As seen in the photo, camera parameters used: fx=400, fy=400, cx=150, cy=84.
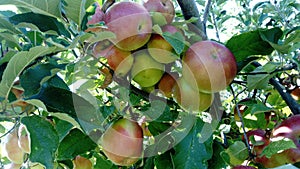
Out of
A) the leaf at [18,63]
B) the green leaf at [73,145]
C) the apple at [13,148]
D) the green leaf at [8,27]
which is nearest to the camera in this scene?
the leaf at [18,63]

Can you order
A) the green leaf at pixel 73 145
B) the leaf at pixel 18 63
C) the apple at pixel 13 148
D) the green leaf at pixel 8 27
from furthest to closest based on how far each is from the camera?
1. the apple at pixel 13 148
2. the green leaf at pixel 73 145
3. the green leaf at pixel 8 27
4. the leaf at pixel 18 63

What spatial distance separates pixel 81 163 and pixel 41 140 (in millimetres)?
393

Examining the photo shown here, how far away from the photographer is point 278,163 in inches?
32.6

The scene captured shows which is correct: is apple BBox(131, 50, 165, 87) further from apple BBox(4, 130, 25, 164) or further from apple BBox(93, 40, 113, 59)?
apple BBox(4, 130, 25, 164)

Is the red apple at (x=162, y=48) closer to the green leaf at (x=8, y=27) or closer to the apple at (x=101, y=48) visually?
the apple at (x=101, y=48)

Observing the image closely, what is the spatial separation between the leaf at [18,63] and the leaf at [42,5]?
84 mm

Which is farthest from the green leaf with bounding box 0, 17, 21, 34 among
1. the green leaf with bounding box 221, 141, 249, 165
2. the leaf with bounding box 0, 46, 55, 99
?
the green leaf with bounding box 221, 141, 249, 165

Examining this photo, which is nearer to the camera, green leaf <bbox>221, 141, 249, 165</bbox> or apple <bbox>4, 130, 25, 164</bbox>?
green leaf <bbox>221, 141, 249, 165</bbox>

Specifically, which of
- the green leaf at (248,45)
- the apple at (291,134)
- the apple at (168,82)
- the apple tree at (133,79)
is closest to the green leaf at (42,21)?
the apple tree at (133,79)

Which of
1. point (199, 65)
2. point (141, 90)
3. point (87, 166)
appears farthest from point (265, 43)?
point (87, 166)

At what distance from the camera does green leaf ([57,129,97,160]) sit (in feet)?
2.77

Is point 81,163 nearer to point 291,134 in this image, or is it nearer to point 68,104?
point 68,104

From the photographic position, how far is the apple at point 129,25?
0.74 m

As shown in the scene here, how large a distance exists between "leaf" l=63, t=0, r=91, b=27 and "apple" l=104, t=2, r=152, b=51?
2.4 inches
